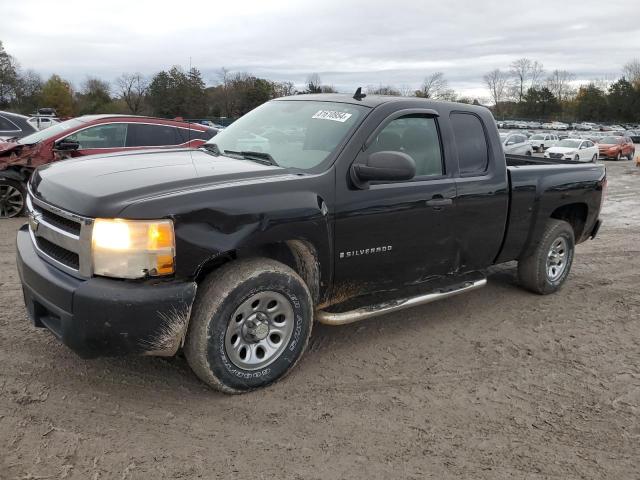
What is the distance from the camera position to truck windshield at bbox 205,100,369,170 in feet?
13.1

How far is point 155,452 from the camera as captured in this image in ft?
9.50

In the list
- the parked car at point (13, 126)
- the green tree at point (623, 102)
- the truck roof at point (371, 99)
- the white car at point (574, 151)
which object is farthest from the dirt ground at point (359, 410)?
the green tree at point (623, 102)

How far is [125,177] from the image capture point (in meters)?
3.36

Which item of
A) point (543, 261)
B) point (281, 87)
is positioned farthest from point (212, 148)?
point (281, 87)

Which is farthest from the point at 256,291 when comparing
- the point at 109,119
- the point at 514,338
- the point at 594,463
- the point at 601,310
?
the point at 109,119

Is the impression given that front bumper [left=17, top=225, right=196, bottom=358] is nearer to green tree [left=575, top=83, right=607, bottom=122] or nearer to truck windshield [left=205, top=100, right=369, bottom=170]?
truck windshield [left=205, top=100, right=369, bottom=170]

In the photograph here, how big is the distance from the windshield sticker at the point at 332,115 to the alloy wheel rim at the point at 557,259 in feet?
9.50

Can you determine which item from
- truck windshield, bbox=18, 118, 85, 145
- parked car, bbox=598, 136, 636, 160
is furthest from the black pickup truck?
parked car, bbox=598, 136, 636, 160

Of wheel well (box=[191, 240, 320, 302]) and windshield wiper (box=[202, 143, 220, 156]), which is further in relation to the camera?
windshield wiper (box=[202, 143, 220, 156])

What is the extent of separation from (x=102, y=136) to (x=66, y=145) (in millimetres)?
732

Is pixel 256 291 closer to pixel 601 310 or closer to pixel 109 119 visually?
pixel 601 310

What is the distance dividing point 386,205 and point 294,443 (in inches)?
69.3

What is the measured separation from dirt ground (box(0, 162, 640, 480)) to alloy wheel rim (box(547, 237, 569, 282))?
0.98m

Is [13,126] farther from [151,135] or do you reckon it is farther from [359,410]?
[359,410]
